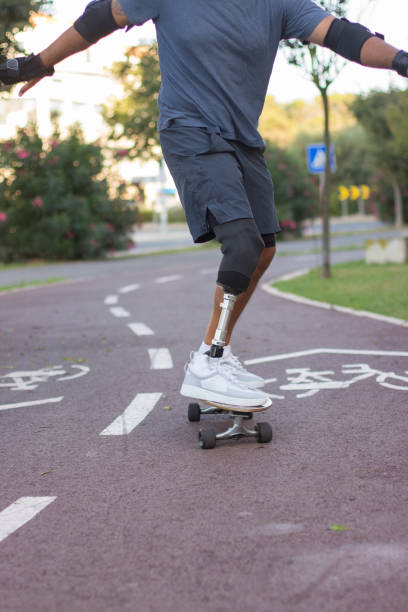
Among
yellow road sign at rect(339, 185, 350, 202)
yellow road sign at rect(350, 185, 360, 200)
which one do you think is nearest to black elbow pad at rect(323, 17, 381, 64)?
yellow road sign at rect(339, 185, 350, 202)

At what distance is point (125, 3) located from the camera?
3.85 m

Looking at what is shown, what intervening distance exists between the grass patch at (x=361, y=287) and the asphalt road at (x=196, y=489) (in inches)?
124

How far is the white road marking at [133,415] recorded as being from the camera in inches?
169

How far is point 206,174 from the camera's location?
395 centimetres

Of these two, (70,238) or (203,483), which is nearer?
(203,483)

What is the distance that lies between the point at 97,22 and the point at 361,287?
9331 millimetres

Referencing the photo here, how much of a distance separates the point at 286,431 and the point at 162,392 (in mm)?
1324

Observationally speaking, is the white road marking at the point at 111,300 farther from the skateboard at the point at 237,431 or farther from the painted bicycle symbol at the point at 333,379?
the skateboard at the point at 237,431

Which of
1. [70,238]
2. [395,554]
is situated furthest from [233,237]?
[70,238]

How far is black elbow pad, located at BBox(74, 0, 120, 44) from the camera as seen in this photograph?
3877 mm

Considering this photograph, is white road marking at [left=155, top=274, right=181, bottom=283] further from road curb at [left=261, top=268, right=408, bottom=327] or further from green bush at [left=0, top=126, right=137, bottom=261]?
green bush at [left=0, top=126, right=137, bottom=261]

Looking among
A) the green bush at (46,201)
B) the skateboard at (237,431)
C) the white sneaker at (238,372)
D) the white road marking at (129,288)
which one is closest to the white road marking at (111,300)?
the white road marking at (129,288)

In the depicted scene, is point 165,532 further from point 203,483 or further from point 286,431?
point 286,431

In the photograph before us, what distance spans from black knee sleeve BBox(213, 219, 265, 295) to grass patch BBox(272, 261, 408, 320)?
16.9 ft
